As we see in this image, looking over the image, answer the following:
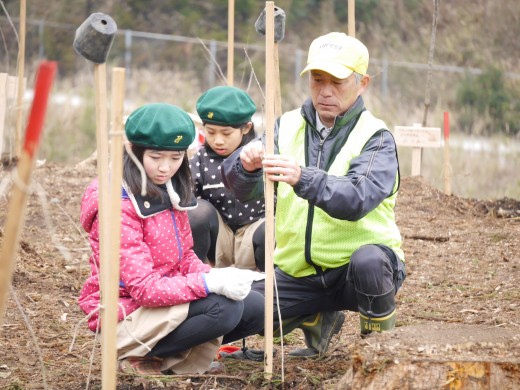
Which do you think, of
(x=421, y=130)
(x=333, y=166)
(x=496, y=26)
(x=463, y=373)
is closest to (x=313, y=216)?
(x=333, y=166)

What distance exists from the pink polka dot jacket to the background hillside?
7.02m

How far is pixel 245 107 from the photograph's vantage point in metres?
4.31

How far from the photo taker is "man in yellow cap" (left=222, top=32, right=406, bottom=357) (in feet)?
11.3

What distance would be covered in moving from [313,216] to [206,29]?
1643 centimetres

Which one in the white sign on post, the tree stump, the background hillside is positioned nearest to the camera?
the tree stump

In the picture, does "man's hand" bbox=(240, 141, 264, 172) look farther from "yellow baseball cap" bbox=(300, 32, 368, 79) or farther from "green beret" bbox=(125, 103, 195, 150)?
"yellow baseball cap" bbox=(300, 32, 368, 79)

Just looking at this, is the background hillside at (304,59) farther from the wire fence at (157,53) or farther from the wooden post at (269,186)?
the wooden post at (269,186)

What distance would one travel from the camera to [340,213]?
330cm

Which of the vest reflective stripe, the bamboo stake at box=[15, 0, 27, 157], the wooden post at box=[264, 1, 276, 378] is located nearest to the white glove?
the wooden post at box=[264, 1, 276, 378]

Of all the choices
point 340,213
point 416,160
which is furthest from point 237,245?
A: point 416,160

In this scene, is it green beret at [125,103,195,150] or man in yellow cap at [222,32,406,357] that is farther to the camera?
man in yellow cap at [222,32,406,357]

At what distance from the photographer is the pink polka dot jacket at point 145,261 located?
316 cm

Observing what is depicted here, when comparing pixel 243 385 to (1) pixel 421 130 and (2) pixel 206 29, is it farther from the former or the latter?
(2) pixel 206 29

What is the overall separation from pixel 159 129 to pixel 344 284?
96 centimetres
